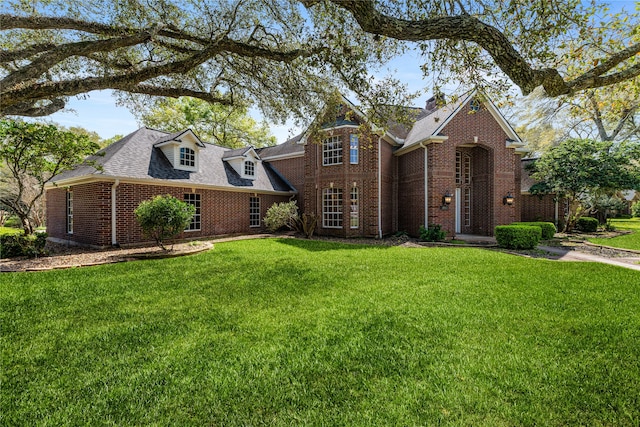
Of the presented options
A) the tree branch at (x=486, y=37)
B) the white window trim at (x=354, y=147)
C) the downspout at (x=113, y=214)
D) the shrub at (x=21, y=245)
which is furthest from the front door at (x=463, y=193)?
the shrub at (x=21, y=245)


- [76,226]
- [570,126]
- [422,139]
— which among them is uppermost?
[570,126]

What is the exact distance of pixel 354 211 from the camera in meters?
15.4

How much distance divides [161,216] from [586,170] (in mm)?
20273

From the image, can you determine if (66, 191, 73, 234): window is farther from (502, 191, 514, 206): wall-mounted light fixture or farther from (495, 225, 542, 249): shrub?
(502, 191, 514, 206): wall-mounted light fixture

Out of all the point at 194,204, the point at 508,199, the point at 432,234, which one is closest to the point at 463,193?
the point at 508,199

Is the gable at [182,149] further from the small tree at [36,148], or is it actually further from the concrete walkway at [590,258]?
the concrete walkway at [590,258]

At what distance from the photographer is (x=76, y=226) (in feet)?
40.1

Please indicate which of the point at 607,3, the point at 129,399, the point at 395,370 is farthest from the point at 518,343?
the point at 607,3

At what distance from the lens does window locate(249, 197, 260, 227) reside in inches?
674

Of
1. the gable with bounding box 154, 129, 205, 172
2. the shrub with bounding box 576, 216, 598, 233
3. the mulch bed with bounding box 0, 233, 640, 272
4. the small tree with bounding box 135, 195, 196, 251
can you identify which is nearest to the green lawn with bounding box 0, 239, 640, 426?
the mulch bed with bounding box 0, 233, 640, 272

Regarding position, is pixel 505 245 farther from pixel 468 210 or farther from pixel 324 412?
pixel 324 412

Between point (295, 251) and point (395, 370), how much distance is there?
759cm

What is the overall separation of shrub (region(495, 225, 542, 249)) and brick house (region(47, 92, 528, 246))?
2748mm

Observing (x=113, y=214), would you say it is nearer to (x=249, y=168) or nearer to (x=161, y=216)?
(x=161, y=216)
